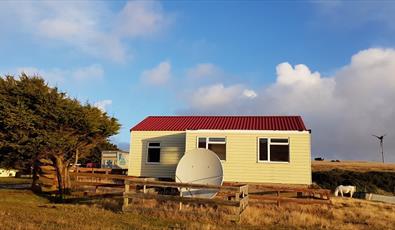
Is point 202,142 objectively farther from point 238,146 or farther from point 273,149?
point 273,149

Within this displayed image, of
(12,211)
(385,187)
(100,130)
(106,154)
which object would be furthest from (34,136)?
(385,187)

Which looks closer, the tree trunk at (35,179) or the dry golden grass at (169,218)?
the dry golden grass at (169,218)

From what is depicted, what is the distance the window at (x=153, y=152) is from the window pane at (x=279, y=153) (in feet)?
22.1

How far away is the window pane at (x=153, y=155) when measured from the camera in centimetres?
2182

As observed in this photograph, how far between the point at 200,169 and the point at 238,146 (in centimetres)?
433

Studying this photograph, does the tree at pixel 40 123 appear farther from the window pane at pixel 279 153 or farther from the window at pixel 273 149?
the window pane at pixel 279 153

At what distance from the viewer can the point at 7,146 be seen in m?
18.0

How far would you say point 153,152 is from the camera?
21969 millimetres

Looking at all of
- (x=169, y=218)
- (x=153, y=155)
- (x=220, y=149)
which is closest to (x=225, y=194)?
(x=220, y=149)

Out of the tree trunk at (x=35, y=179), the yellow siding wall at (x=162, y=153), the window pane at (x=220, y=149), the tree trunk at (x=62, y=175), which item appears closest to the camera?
the tree trunk at (x=62, y=175)

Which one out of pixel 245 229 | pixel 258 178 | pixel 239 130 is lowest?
pixel 245 229

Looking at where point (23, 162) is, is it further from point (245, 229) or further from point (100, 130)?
point (245, 229)

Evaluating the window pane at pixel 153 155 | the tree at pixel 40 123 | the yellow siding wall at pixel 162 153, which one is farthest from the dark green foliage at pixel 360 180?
the tree at pixel 40 123

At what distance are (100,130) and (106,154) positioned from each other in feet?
58.5
